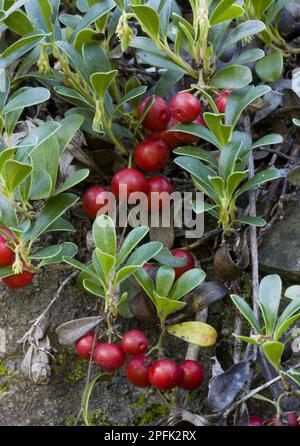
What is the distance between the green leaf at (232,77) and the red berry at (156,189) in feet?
0.88

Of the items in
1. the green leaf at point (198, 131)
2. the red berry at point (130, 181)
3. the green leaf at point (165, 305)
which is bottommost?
the green leaf at point (165, 305)

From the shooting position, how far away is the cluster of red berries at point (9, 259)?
159cm

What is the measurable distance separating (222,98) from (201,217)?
31 centimetres

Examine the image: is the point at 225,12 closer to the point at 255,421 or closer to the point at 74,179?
the point at 74,179

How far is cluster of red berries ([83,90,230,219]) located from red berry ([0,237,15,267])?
0.26m

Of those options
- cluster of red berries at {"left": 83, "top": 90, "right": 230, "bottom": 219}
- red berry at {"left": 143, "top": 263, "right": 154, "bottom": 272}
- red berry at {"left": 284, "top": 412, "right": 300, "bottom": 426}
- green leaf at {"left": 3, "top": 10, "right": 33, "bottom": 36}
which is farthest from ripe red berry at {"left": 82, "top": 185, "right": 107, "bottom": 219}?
red berry at {"left": 284, "top": 412, "right": 300, "bottom": 426}

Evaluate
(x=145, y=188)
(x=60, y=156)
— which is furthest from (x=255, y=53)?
(x=60, y=156)

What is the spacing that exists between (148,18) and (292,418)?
0.94 meters

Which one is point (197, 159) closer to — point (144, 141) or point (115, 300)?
point (144, 141)

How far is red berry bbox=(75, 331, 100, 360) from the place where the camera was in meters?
1.60

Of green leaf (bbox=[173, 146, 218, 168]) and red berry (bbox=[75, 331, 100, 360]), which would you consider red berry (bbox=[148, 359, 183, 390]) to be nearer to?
red berry (bbox=[75, 331, 100, 360])

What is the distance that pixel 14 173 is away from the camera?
152cm

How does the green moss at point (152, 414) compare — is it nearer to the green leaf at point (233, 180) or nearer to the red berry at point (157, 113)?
the green leaf at point (233, 180)

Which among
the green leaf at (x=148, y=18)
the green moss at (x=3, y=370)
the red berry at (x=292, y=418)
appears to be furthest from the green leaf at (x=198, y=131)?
the green moss at (x=3, y=370)
